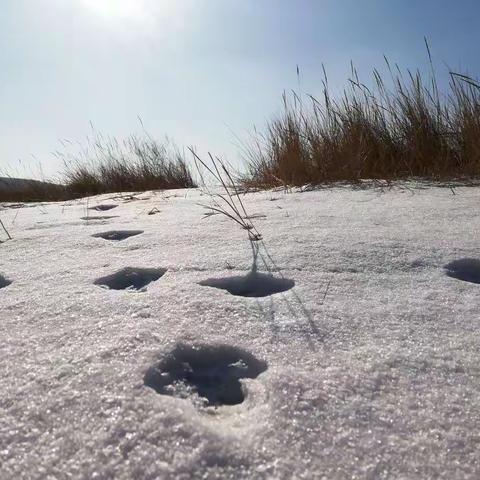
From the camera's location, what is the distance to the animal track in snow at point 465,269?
0.89 meters

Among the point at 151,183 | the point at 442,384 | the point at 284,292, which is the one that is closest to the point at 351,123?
the point at 284,292

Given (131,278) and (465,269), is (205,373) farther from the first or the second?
(465,269)

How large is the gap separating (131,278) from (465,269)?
0.63 metres

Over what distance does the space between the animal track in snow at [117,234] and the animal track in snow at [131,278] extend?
0.42 metres

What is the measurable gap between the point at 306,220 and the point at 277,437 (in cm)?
97

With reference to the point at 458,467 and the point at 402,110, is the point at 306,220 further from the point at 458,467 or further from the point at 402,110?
the point at 402,110

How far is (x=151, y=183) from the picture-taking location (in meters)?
5.90

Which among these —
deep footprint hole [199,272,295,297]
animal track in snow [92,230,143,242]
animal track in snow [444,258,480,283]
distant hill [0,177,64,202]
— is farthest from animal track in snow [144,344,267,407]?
distant hill [0,177,64,202]

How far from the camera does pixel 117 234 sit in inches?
54.1

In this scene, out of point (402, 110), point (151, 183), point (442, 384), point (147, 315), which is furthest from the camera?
point (151, 183)

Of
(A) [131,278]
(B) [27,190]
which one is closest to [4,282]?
(A) [131,278]

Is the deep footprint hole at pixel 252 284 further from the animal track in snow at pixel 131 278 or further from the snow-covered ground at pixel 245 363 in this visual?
the animal track in snow at pixel 131 278

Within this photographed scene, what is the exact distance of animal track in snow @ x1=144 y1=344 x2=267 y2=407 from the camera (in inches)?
20.0

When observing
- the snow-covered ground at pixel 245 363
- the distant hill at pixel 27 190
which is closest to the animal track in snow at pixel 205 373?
the snow-covered ground at pixel 245 363
